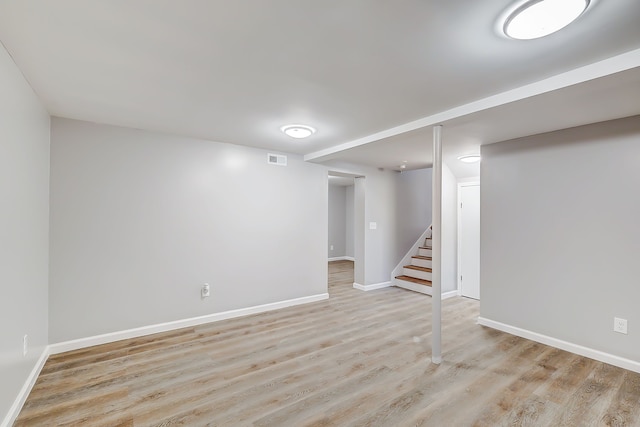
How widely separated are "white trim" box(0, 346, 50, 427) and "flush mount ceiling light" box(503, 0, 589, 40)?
3822 mm

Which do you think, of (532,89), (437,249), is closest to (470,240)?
(437,249)

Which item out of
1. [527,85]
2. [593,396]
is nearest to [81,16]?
[527,85]

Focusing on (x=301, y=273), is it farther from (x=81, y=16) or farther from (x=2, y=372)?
(x=81, y=16)

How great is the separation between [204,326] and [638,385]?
14.4 ft

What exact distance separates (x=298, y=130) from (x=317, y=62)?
1.40 m

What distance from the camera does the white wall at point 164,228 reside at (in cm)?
310

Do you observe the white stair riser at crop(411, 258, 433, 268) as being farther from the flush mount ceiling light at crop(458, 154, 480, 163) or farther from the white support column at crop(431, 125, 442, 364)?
the white support column at crop(431, 125, 442, 364)

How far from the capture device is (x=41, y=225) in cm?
272

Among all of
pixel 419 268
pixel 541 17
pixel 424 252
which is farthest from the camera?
pixel 424 252

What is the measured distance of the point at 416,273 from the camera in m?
5.85

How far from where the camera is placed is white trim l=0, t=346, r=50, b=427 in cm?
193

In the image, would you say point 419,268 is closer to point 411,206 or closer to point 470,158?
point 411,206

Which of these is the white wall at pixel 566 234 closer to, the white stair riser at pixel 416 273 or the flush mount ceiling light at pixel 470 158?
the flush mount ceiling light at pixel 470 158

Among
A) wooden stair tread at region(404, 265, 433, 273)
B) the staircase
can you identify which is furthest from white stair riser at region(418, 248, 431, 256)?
wooden stair tread at region(404, 265, 433, 273)
